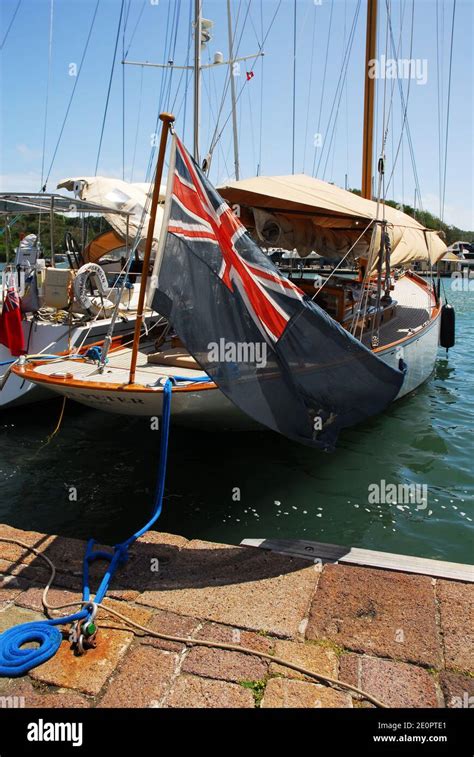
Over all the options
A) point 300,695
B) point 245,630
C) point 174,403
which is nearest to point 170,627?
point 245,630

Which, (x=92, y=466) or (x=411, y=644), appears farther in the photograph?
(x=92, y=466)

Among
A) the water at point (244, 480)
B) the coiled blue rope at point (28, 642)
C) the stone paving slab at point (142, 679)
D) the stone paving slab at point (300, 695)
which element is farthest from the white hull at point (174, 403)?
the stone paving slab at point (300, 695)

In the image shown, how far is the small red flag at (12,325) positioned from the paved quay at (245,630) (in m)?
6.64

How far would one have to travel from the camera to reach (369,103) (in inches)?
577

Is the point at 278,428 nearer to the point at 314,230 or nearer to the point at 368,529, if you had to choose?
the point at 368,529

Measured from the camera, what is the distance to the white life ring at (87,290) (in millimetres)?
10750

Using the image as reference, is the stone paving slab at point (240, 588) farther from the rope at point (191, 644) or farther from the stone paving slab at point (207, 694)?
the stone paving slab at point (207, 694)

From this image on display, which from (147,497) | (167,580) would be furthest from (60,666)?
(147,497)

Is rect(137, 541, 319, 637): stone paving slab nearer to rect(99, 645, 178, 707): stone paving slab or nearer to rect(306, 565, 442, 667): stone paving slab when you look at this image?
rect(306, 565, 442, 667): stone paving slab

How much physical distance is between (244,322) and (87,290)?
22.2 feet

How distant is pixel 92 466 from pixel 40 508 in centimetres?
138

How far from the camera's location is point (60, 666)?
138 inches

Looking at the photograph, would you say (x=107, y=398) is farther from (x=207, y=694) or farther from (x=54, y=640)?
(x=207, y=694)

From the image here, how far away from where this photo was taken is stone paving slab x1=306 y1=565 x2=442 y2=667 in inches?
147
